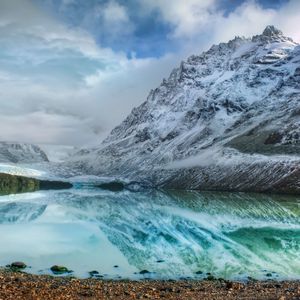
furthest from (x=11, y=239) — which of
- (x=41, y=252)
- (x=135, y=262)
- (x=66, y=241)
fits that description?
(x=135, y=262)

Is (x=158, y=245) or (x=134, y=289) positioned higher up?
(x=158, y=245)

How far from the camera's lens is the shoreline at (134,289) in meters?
36.7

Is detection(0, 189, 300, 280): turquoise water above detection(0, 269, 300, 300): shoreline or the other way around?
above

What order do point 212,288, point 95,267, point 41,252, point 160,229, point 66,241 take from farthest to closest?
point 160,229 < point 66,241 < point 41,252 < point 95,267 < point 212,288

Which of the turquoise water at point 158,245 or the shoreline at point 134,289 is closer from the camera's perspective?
the shoreline at point 134,289

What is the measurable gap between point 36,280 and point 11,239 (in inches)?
1558

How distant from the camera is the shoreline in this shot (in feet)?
120

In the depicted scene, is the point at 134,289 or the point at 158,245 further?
the point at 158,245

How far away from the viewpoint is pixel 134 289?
41.8 m

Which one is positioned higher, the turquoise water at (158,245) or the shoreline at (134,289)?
the turquoise water at (158,245)

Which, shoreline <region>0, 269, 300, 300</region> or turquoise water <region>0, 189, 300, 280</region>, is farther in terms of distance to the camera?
turquoise water <region>0, 189, 300, 280</region>

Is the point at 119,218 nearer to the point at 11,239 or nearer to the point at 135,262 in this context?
the point at 11,239

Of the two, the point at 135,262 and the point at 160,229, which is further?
the point at 160,229

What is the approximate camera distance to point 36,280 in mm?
45844
